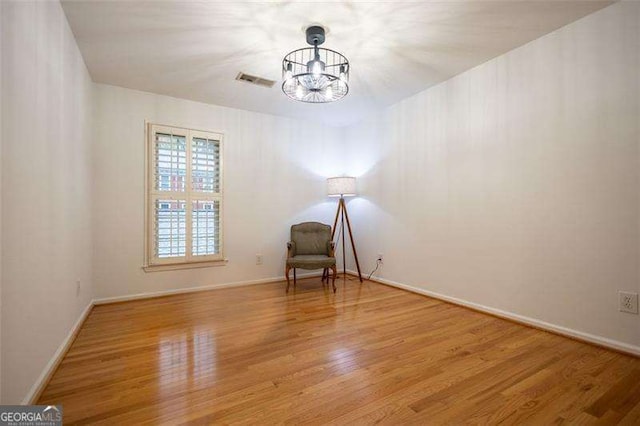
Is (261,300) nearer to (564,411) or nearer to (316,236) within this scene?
(316,236)

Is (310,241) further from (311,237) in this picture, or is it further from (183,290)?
(183,290)

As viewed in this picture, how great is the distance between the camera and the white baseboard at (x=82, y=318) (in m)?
1.61

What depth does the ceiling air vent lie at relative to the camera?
10.7 feet

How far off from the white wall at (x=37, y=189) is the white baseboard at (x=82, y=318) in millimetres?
49

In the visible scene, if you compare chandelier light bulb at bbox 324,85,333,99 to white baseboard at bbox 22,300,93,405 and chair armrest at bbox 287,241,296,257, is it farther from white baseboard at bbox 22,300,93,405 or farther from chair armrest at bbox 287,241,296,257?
white baseboard at bbox 22,300,93,405

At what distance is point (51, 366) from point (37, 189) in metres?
1.11

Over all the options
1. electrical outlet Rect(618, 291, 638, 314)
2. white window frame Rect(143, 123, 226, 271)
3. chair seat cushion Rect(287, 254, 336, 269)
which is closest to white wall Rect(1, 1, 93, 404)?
white window frame Rect(143, 123, 226, 271)

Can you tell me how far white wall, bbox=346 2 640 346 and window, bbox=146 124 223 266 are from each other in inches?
102

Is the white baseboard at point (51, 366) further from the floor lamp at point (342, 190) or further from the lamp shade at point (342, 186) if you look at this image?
the lamp shade at point (342, 186)

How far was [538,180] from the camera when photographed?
259 cm

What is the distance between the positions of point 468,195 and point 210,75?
3.08 m

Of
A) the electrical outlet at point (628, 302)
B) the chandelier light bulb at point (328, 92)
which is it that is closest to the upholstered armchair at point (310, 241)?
the chandelier light bulb at point (328, 92)

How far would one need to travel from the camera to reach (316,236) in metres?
4.56

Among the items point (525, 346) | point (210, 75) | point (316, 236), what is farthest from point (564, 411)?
point (210, 75)
